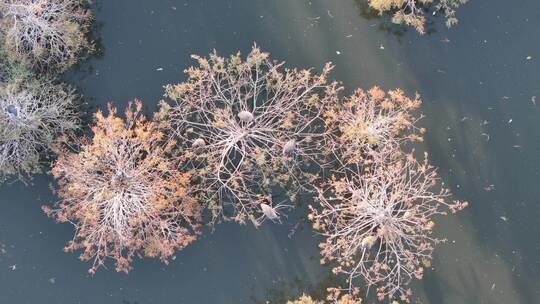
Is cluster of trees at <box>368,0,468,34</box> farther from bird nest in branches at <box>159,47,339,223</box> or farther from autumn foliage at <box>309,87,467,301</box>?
bird nest in branches at <box>159,47,339,223</box>

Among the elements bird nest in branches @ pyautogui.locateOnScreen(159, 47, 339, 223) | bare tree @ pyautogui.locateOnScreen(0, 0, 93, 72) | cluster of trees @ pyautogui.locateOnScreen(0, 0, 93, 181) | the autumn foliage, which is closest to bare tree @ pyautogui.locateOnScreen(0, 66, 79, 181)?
cluster of trees @ pyautogui.locateOnScreen(0, 0, 93, 181)

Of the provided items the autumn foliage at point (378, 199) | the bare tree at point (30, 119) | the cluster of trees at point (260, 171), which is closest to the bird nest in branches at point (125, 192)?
the cluster of trees at point (260, 171)

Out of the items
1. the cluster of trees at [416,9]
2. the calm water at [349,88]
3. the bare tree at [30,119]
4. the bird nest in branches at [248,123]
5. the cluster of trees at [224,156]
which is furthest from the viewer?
the calm water at [349,88]

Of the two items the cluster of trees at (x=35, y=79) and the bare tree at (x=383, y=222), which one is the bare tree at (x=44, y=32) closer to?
the cluster of trees at (x=35, y=79)

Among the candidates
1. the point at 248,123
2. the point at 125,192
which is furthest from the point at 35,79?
the point at 248,123

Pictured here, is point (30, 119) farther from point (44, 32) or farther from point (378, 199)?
point (378, 199)
